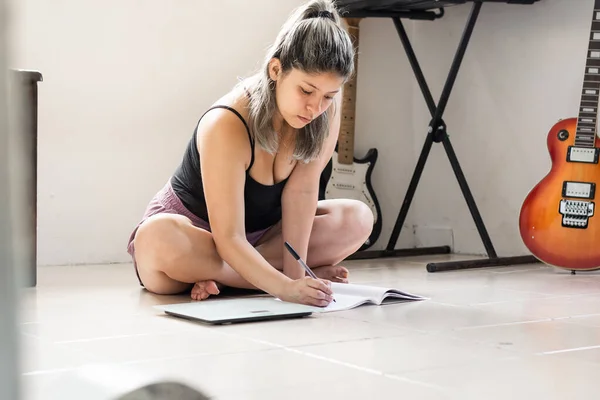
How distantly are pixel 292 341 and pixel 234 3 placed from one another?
1808 millimetres

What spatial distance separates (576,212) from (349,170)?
95 cm

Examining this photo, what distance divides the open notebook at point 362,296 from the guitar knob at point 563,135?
886 millimetres

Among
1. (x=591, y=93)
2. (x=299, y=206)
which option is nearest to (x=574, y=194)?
(x=591, y=93)

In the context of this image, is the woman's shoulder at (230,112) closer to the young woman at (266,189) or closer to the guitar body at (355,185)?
the young woman at (266,189)

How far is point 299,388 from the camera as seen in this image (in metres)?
1.00

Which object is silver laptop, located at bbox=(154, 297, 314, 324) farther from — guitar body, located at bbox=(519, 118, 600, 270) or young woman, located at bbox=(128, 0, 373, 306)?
guitar body, located at bbox=(519, 118, 600, 270)

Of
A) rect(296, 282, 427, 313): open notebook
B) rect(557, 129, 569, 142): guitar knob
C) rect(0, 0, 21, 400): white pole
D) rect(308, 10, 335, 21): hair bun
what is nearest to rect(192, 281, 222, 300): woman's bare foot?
rect(296, 282, 427, 313): open notebook

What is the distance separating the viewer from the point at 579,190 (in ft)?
8.06

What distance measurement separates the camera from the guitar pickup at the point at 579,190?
2.44 metres

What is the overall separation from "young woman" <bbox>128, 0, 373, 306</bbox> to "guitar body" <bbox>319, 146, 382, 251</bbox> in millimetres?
978

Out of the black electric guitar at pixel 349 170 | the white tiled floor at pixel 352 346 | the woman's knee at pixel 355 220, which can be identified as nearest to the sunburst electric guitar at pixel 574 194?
the white tiled floor at pixel 352 346

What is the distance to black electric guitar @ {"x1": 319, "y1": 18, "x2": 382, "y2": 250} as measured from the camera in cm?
308

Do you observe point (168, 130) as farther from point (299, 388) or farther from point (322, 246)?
point (299, 388)

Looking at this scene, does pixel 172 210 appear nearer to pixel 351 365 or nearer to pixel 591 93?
pixel 351 365
